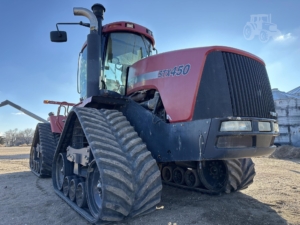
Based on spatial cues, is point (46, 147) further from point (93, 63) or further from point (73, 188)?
point (93, 63)

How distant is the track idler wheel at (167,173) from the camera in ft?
15.2

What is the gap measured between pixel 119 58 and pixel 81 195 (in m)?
2.31

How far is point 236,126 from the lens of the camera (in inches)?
106

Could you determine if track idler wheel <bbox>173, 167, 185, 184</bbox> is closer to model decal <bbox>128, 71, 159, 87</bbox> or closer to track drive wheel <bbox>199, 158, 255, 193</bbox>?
track drive wheel <bbox>199, 158, 255, 193</bbox>

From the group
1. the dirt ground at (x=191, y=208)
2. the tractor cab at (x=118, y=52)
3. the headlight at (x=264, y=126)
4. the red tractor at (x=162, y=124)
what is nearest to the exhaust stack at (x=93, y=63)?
the red tractor at (x=162, y=124)

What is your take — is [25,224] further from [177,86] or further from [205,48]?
[205,48]

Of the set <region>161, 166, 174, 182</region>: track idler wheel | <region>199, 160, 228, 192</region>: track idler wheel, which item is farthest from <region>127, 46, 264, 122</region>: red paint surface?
<region>161, 166, 174, 182</region>: track idler wheel

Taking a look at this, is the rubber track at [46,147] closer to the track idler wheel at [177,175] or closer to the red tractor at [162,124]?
the red tractor at [162,124]

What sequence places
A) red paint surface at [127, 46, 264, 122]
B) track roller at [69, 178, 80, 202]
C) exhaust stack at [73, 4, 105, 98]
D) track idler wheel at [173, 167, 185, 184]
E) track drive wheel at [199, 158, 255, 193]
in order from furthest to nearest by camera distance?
track idler wheel at [173, 167, 185, 184]
track drive wheel at [199, 158, 255, 193]
exhaust stack at [73, 4, 105, 98]
track roller at [69, 178, 80, 202]
red paint surface at [127, 46, 264, 122]

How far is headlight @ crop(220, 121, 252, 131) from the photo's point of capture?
8.67ft

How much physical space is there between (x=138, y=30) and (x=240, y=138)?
2678mm

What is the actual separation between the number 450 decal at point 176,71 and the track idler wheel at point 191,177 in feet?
6.19

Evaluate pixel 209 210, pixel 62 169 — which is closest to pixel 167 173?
pixel 209 210

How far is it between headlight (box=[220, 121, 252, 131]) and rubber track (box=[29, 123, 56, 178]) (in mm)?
4880
